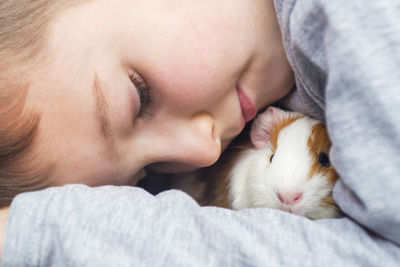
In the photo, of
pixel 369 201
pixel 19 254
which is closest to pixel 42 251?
pixel 19 254

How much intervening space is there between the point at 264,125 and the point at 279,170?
146mm

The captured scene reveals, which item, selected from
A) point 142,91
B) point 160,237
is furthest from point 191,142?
point 160,237

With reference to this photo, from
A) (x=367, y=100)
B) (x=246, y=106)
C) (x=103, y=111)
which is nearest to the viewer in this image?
(x=367, y=100)

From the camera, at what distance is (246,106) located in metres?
0.84

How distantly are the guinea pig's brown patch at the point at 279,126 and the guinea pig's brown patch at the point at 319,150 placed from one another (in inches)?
2.3

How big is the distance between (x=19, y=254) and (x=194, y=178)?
1.80 ft

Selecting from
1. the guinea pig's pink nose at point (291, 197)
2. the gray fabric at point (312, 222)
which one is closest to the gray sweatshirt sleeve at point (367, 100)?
the gray fabric at point (312, 222)

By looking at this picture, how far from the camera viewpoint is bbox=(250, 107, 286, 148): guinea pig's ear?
0.87 m

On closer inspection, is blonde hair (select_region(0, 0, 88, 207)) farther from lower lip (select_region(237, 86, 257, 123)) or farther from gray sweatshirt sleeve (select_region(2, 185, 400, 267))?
lower lip (select_region(237, 86, 257, 123))

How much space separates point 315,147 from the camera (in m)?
0.78

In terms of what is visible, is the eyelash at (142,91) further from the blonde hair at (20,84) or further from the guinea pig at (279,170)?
the guinea pig at (279,170)

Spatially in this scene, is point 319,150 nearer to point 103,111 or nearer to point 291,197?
point 291,197

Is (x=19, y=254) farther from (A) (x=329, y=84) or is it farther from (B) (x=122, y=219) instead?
(A) (x=329, y=84)

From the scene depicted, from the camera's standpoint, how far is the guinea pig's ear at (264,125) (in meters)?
0.87
